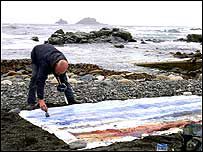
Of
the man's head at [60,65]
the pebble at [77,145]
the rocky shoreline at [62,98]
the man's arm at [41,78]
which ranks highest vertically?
the man's head at [60,65]

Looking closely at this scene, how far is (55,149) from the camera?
504cm

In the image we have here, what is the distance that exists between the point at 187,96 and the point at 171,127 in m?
2.23

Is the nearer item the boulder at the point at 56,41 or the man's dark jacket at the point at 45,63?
the man's dark jacket at the point at 45,63

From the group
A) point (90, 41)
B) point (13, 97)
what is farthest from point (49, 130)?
point (90, 41)

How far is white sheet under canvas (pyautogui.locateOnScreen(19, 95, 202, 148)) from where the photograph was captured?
601 cm

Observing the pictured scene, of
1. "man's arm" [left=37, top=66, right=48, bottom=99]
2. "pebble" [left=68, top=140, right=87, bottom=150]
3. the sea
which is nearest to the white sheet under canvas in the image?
"pebble" [left=68, top=140, right=87, bottom=150]

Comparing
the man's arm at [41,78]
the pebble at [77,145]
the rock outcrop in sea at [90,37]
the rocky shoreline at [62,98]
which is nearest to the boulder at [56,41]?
the rock outcrop in sea at [90,37]

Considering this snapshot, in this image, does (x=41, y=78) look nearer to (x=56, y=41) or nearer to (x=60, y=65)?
(x=60, y=65)

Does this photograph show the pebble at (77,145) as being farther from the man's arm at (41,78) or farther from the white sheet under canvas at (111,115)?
the man's arm at (41,78)

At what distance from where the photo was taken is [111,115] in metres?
6.84

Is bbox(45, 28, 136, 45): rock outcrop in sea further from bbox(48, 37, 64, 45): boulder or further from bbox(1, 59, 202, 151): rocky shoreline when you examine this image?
bbox(1, 59, 202, 151): rocky shoreline

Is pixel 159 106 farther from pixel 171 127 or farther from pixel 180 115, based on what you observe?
pixel 171 127

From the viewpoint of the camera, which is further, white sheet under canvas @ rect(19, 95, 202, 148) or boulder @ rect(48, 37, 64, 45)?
boulder @ rect(48, 37, 64, 45)

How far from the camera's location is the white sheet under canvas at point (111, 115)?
601 centimetres
